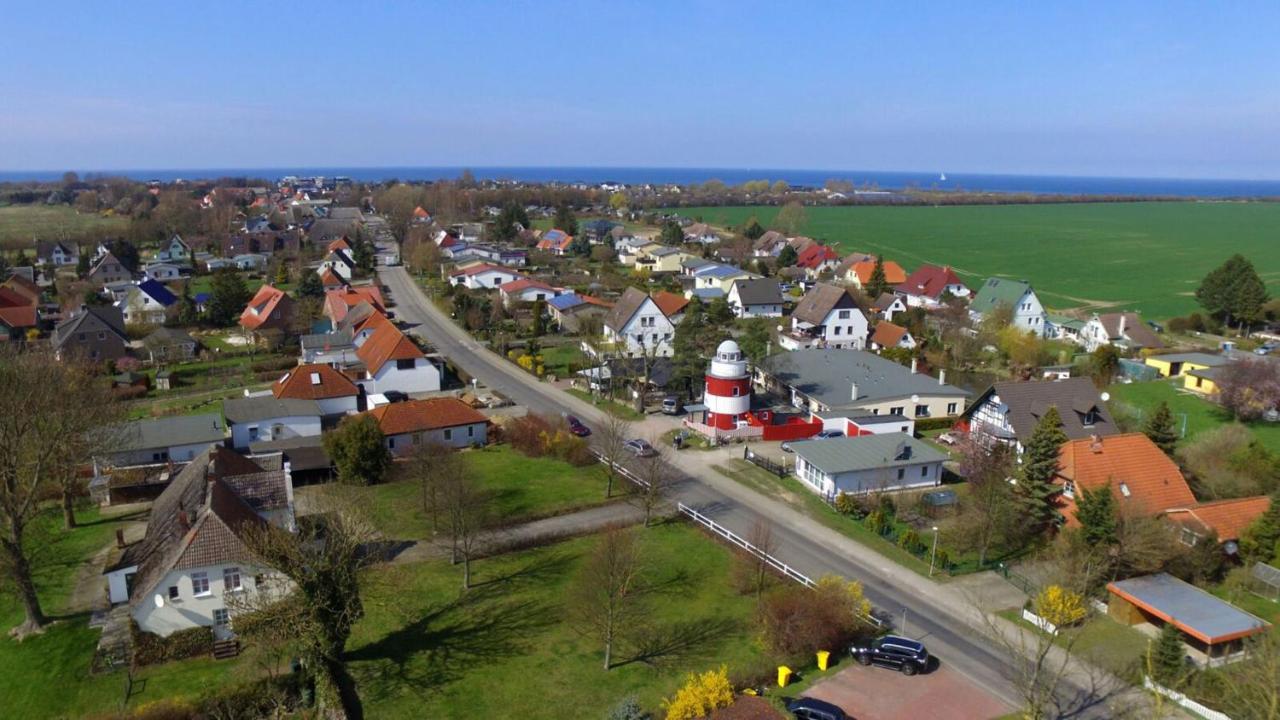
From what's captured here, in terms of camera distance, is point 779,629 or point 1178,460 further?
point 1178,460

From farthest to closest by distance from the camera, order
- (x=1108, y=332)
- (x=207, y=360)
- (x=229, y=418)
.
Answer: (x=1108, y=332)
(x=207, y=360)
(x=229, y=418)

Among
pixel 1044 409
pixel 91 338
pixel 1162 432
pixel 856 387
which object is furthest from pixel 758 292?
pixel 91 338

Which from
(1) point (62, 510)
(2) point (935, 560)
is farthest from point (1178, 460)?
(1) point (62, 510)

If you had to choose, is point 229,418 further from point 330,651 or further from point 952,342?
point 952,342

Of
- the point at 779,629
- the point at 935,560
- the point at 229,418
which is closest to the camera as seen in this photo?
the point at 779,629

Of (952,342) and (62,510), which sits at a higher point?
(952,342)

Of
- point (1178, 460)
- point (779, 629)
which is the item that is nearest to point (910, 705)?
point (779, 629)

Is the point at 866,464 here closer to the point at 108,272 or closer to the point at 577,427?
the point at 577,427
